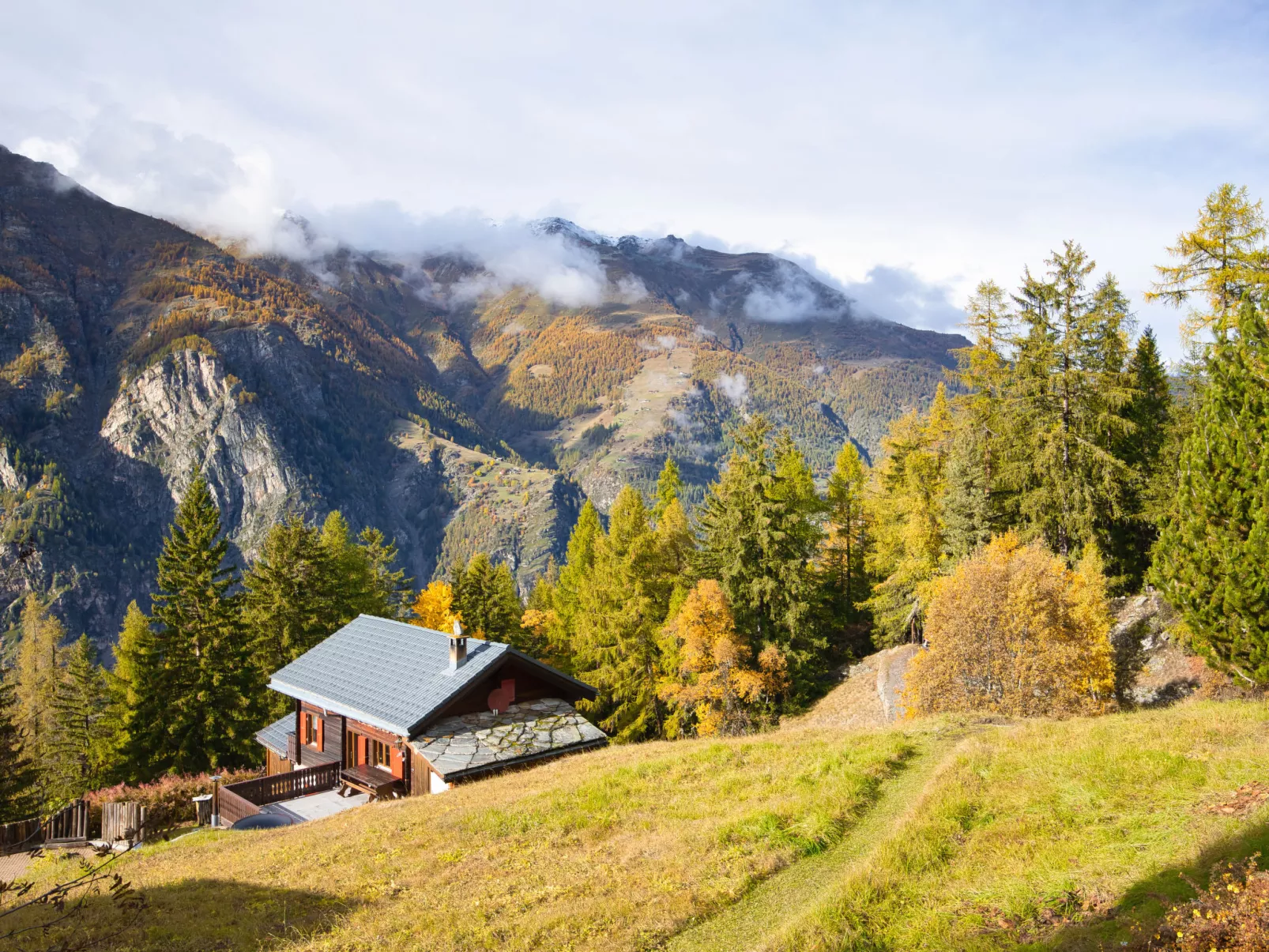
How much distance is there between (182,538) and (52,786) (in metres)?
26.9

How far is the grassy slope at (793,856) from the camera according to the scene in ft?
33.6

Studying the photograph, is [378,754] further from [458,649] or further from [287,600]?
[287,600]

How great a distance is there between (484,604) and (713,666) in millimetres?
19338

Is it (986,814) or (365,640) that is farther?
(365,640)

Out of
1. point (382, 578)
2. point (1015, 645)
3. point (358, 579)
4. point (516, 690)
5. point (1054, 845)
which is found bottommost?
point (516, 690)

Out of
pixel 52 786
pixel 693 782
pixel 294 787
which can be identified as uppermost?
pixel 693 782

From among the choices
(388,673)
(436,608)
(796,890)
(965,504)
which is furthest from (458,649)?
(436,608)

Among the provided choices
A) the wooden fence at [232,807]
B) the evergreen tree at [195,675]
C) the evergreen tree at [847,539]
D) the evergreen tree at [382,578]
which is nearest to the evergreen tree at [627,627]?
the evergreen tree at [847,539]

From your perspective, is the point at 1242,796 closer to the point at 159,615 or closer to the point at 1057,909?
the point at 1057,909

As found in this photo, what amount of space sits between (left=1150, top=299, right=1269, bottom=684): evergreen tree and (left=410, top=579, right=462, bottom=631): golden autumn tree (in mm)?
39346

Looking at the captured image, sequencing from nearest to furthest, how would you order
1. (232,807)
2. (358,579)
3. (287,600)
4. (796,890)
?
(796,890), (232,807), (287,600), (358,579)

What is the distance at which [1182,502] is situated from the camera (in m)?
20.9

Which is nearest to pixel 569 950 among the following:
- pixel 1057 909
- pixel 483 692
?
pixel 1057 909

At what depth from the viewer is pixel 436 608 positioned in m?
50.9
